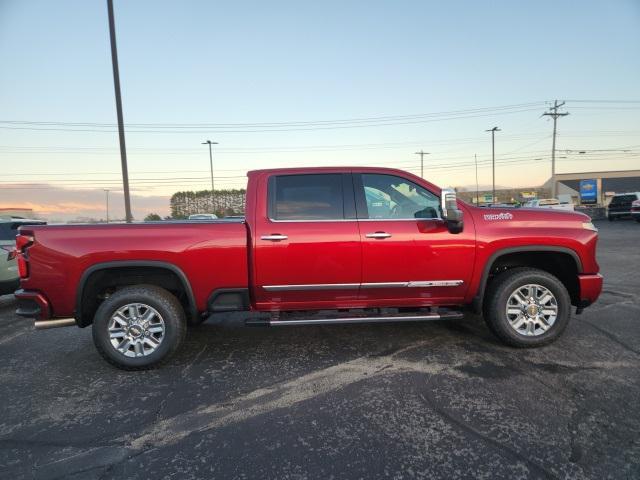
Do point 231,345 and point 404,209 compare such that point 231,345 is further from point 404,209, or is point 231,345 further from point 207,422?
point 404,209

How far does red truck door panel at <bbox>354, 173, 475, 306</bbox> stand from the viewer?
13.0ft

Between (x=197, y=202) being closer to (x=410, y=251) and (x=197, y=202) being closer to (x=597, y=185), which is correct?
(x=410, y=251)

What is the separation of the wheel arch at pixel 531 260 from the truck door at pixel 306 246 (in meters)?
1.32

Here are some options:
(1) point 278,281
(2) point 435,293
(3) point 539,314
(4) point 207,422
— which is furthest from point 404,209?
(4) point 207,422

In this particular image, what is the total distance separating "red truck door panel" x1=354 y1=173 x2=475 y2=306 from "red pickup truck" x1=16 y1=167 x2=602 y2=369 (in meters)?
0.01

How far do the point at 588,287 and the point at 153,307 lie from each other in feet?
14.7

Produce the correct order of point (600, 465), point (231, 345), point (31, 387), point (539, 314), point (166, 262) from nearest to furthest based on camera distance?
1. point (600, 465)
2. point (31, 387)
3. point (166, 262)
4. point (539, 314)
5. point (231, 345)

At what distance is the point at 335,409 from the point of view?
117 inches

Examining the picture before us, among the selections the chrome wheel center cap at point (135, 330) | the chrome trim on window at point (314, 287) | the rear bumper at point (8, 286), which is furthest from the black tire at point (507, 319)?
the rear bumper at point (8, 286)

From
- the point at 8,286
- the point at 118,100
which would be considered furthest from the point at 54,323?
the point at 118,100

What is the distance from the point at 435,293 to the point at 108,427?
3.14 m

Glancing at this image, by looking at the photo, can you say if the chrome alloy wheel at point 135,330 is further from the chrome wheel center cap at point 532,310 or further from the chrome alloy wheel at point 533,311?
the chrome wheel center cap at point 532,310

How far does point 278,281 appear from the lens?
3.93 m

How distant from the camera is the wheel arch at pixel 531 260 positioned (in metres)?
4.07
